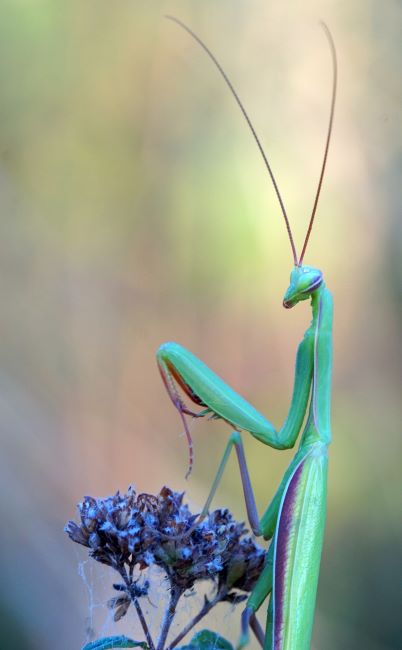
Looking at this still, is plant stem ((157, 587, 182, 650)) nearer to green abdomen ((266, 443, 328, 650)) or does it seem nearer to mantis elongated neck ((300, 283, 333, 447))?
green abdomen ((266, 443, 328, 650))

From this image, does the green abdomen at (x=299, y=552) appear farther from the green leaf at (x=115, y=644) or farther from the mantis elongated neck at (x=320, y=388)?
the green leaf at (x=115, y=644)

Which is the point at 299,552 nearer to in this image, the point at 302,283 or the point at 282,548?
the point at 282,548

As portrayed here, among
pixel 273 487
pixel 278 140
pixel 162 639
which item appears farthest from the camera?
pixel 278 140

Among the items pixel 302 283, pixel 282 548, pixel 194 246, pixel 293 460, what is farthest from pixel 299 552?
pixel 194 246

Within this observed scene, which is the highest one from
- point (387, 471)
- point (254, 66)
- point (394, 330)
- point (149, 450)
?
point (254, 66)

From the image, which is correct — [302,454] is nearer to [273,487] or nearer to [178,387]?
[178,387]

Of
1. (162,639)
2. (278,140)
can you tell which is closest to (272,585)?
(162,639)

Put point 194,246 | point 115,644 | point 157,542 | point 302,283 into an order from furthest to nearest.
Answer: point 194,246 < point 302,283 < point 157,542 < point 115,644

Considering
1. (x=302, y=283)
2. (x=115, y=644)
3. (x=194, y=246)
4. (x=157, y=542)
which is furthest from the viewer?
(x=194, y=246)

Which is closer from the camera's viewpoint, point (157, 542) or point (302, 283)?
point (157, 542)
